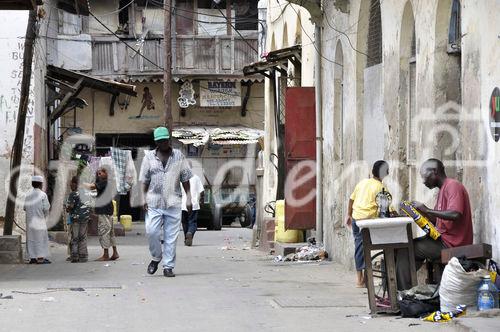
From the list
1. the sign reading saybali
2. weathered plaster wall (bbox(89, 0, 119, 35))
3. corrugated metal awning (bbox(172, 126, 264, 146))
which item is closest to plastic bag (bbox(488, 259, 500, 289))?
corrugated metal awning (bbox(172, 126, 264, 146))

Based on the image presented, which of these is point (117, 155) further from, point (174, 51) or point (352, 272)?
point (352, 272)

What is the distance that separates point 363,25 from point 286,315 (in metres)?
6.61

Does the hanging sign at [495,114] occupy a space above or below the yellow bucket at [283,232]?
above

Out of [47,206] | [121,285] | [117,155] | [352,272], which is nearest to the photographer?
[121,285]

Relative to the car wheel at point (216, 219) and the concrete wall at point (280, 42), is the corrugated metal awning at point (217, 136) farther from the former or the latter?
the concrete wall at point (280, 42)

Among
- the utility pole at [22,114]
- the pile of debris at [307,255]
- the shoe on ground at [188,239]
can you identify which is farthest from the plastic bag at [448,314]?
the shoe on ground at [188,239]

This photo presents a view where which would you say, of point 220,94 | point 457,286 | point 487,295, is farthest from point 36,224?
point 220,94

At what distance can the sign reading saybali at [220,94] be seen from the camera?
3747 cm

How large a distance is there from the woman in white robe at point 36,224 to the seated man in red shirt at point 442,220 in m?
8.84

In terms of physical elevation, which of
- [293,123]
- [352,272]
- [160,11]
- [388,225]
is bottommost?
[352,272]

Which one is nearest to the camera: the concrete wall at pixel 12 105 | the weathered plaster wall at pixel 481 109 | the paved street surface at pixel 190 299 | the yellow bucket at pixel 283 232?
the paved street surface at pixel 190 299

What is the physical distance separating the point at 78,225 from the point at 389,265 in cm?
879

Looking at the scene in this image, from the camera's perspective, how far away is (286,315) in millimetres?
9812

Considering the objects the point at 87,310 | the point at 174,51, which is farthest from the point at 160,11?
the point at 87,310
